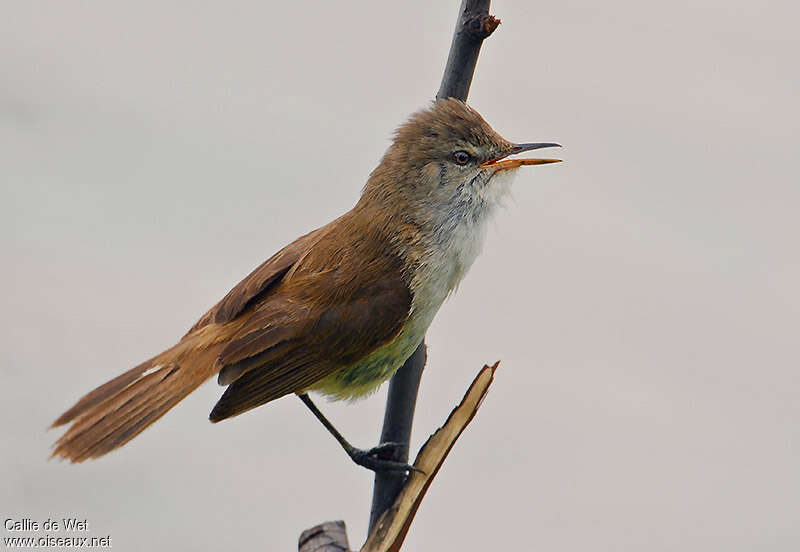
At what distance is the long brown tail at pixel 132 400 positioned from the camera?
1.63m

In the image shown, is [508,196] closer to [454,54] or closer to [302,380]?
[454,54]

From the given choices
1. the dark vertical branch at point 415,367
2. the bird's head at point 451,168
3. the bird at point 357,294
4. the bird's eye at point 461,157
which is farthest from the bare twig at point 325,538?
the bird's eye at point 461,157

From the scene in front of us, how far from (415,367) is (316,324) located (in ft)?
0.76

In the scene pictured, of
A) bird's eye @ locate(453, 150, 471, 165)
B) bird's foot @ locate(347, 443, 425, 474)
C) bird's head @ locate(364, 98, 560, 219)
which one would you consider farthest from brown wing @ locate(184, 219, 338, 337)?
bird's foot @ locate(347, 443, 425, 474)

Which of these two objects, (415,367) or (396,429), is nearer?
(396,429)

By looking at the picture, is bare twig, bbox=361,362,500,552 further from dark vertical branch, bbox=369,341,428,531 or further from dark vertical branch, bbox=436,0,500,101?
dark vertical branch, bbox=436,0,500,101

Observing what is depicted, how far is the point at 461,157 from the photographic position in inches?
77.8

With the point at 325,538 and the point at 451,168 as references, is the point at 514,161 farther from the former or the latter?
the point at 325,538

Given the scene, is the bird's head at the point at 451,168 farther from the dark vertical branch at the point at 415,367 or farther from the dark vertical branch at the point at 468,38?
the dark vertical branch at the point at 468,38

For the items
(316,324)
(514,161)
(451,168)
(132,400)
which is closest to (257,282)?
(316,324)

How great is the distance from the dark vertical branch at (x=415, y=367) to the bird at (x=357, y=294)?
37 millimetres

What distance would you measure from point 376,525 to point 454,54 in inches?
35.2

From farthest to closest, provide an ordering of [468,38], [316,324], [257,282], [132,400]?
1. [257,282]
2. [316,324]
3. [132,400]
4. [468,38]

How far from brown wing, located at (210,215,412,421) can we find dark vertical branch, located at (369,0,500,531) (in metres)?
0.10
